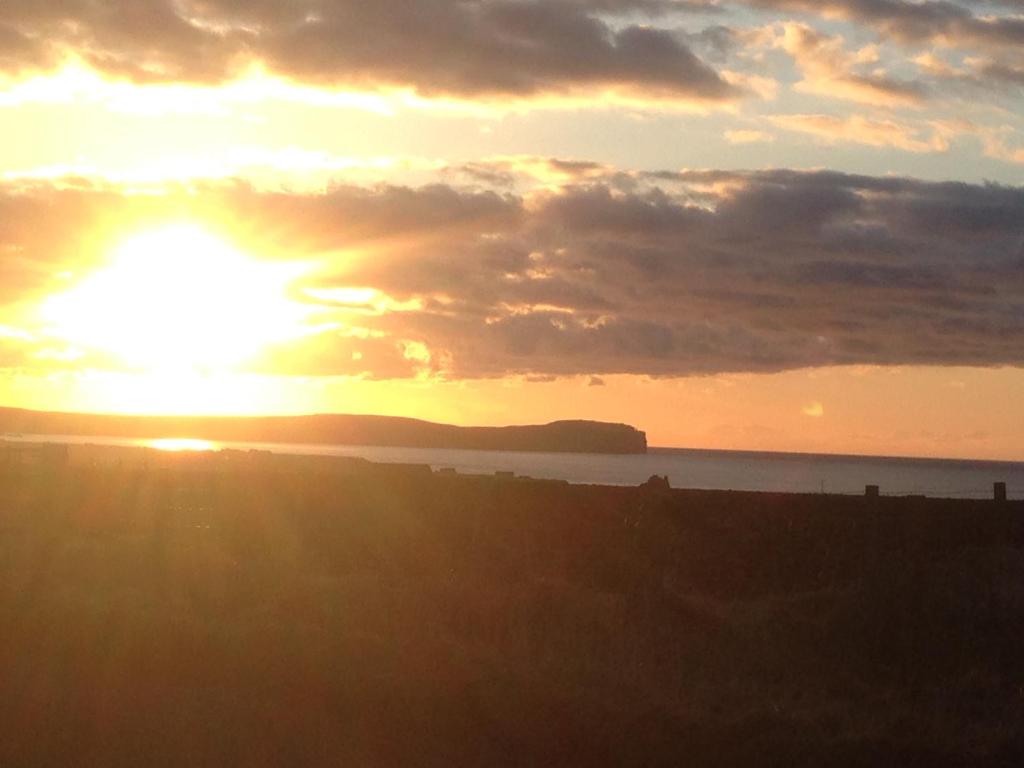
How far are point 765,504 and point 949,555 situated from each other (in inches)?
217

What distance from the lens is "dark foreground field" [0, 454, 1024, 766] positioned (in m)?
11.9

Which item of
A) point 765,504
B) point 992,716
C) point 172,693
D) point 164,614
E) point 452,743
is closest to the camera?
point 452,743

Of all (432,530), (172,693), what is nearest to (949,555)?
(432,530)

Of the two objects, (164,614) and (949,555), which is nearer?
(164,614)

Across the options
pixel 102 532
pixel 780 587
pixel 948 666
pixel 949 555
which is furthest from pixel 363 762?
pixel 102 532

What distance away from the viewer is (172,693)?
12.8m

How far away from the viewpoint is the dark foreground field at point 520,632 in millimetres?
11867

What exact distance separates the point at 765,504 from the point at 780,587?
5.54 meters

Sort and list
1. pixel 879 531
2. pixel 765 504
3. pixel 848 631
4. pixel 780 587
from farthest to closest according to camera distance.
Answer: pixel 765 504 → pixel 879 531 → pixel 780 587 → pixel 848 631

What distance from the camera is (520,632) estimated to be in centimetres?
1830

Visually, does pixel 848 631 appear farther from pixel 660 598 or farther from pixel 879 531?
pixel 879 531

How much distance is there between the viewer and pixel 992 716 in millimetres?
14266

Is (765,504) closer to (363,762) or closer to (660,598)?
(660,598)

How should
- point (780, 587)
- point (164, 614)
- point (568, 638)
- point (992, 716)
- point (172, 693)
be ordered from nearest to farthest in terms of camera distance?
1. point (172, 693)
2. point (992, 716)
3. point (164, 614)
4. point (568, 638)
5. point (780, 587)
